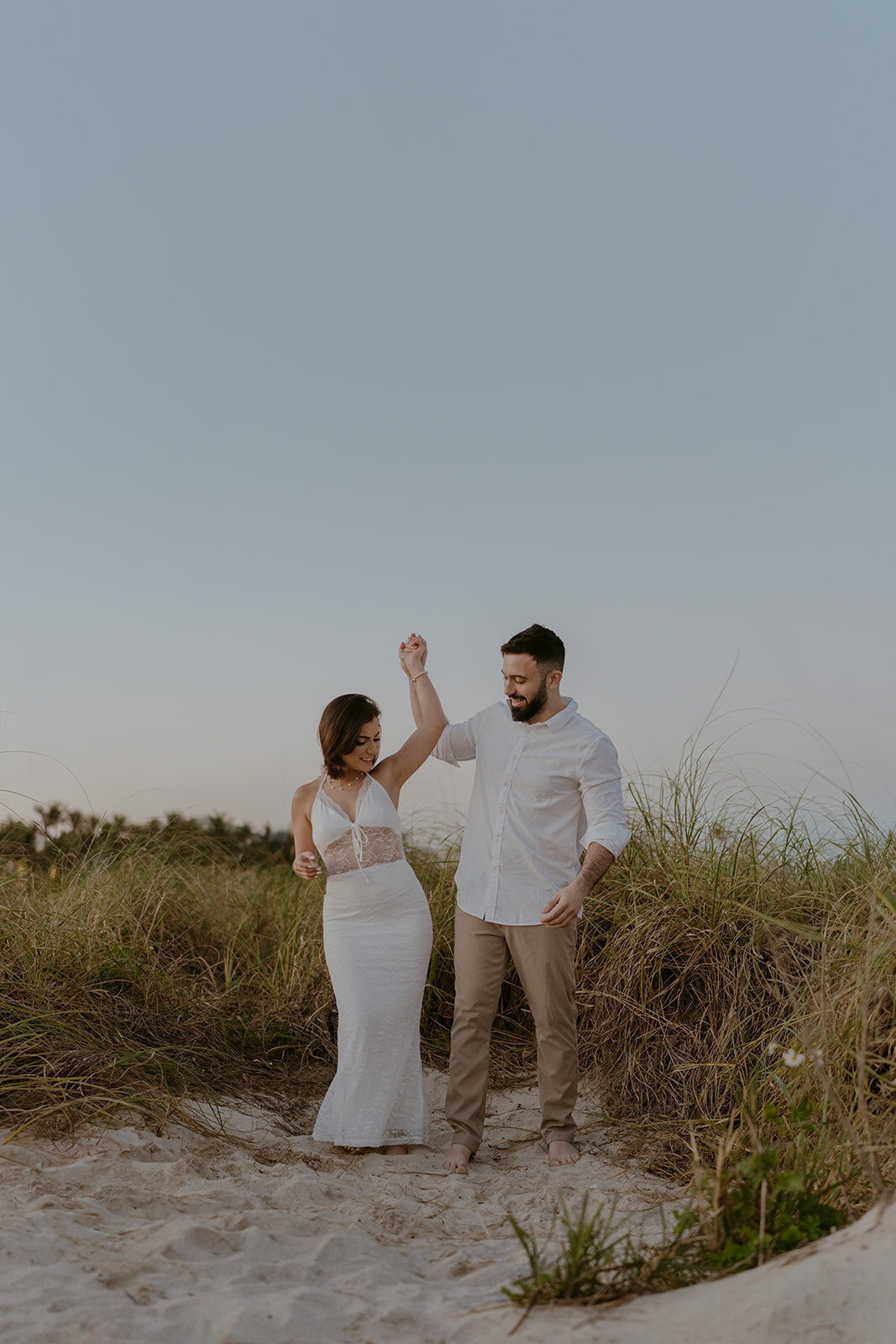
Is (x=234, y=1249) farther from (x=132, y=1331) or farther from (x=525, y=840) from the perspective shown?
(x=525, y=840)

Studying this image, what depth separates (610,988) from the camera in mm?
4891

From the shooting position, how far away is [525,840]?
4.27m

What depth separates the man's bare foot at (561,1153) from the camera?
411cm

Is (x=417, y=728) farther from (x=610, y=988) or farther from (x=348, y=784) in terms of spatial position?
(x=610, y=988)

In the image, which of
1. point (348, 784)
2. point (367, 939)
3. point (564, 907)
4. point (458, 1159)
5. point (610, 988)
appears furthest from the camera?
point (610, 988)

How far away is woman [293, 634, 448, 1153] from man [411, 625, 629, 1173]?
201 mm

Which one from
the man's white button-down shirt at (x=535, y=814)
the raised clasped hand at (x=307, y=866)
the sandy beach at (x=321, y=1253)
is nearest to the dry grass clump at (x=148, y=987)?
the sandy beach at (x=321, y=1253)

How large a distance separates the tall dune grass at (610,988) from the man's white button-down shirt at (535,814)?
78 cm

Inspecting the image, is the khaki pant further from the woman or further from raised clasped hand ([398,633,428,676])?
raised clasped hand ([398,633,428,676])

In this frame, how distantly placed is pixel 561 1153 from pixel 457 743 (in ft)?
5.66

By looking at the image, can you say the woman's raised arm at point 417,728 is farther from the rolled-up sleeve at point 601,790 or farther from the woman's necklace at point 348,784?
the rolled-up sleeve at point 601,790

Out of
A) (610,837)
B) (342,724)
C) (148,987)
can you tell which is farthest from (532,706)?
(148,987)

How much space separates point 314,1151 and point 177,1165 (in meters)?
0.79

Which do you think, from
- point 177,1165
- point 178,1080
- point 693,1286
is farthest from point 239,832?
point 693,1286
